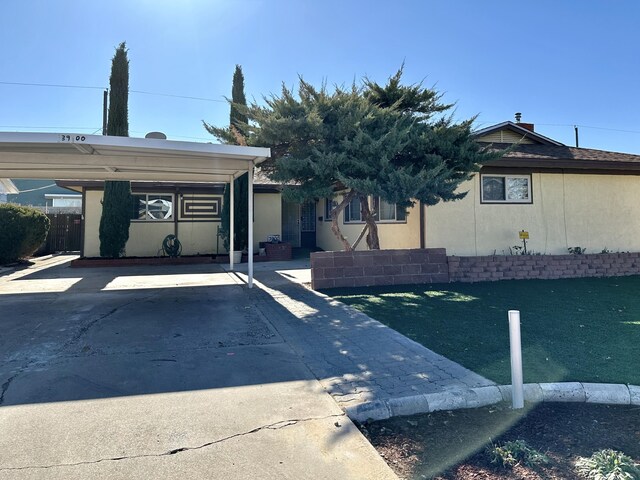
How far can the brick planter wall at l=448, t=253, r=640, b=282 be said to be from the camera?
31.0ft

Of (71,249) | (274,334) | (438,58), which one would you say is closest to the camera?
(274,334)

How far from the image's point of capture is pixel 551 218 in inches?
445

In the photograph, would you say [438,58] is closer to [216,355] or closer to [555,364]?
[555,364]

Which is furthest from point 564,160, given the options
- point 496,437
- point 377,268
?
point 496,437

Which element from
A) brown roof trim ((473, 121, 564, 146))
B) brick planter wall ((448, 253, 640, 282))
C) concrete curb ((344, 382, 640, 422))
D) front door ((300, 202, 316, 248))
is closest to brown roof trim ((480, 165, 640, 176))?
brown roof trim ((473, 121, 564, 146))

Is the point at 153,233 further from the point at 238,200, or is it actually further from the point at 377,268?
the point at 377,268

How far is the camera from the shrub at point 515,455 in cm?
246

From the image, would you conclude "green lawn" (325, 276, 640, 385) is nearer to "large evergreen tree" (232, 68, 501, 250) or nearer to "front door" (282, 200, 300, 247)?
"large evergreen tree" (232, 68, 501, 250)

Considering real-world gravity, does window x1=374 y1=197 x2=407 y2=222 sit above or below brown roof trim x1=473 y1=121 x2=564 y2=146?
below

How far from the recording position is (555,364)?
4.05m

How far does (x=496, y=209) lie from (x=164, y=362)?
9677 millimetres

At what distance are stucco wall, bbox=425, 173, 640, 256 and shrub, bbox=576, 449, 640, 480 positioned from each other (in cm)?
834

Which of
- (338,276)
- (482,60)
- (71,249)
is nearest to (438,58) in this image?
(482,60)

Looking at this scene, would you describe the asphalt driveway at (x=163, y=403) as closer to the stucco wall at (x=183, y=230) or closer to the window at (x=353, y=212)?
the window at (x=353, y=212)
